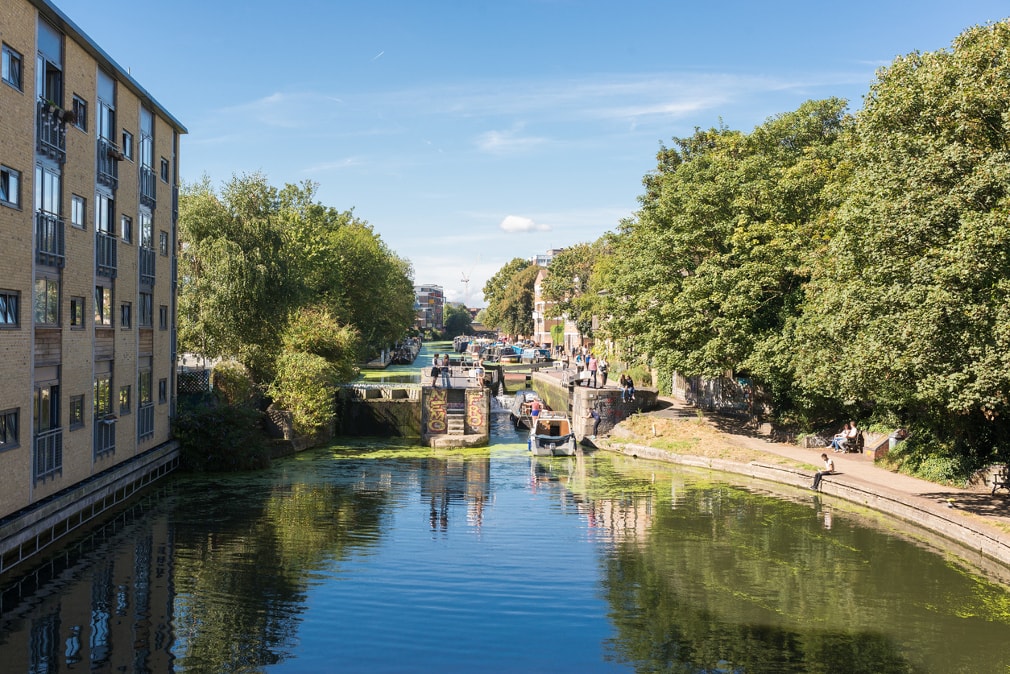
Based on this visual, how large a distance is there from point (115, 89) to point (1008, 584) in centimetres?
3223

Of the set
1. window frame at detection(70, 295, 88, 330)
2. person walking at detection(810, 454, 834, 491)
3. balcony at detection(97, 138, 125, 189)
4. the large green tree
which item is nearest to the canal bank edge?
person walking at detection(810, 454, 834, 491)

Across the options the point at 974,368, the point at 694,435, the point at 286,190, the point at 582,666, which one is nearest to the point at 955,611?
the point at 974,368

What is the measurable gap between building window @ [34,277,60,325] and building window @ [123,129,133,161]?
8.67 m

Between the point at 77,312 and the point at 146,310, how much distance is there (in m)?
7.95

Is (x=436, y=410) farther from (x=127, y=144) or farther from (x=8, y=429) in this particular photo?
(x=8, y=429)

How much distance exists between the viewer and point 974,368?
22.3 metres

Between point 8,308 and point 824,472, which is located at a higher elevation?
point 8,308

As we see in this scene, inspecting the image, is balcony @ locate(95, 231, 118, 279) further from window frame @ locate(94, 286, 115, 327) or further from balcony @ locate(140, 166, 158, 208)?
balcony @ locate(140, 166, 158, 208)

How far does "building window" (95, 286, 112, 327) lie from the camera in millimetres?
28688

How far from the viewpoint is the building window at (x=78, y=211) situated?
1036 inches

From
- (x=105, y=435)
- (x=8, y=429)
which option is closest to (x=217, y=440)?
(x=105, y=435)

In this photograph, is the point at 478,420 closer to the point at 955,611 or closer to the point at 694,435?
the point at 694,435

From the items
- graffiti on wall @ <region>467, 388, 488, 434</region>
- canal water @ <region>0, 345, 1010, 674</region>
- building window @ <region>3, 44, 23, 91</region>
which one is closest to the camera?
canal water @ <region>0, 345, 1010, 674</region>

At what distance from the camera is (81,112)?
27266 mm
